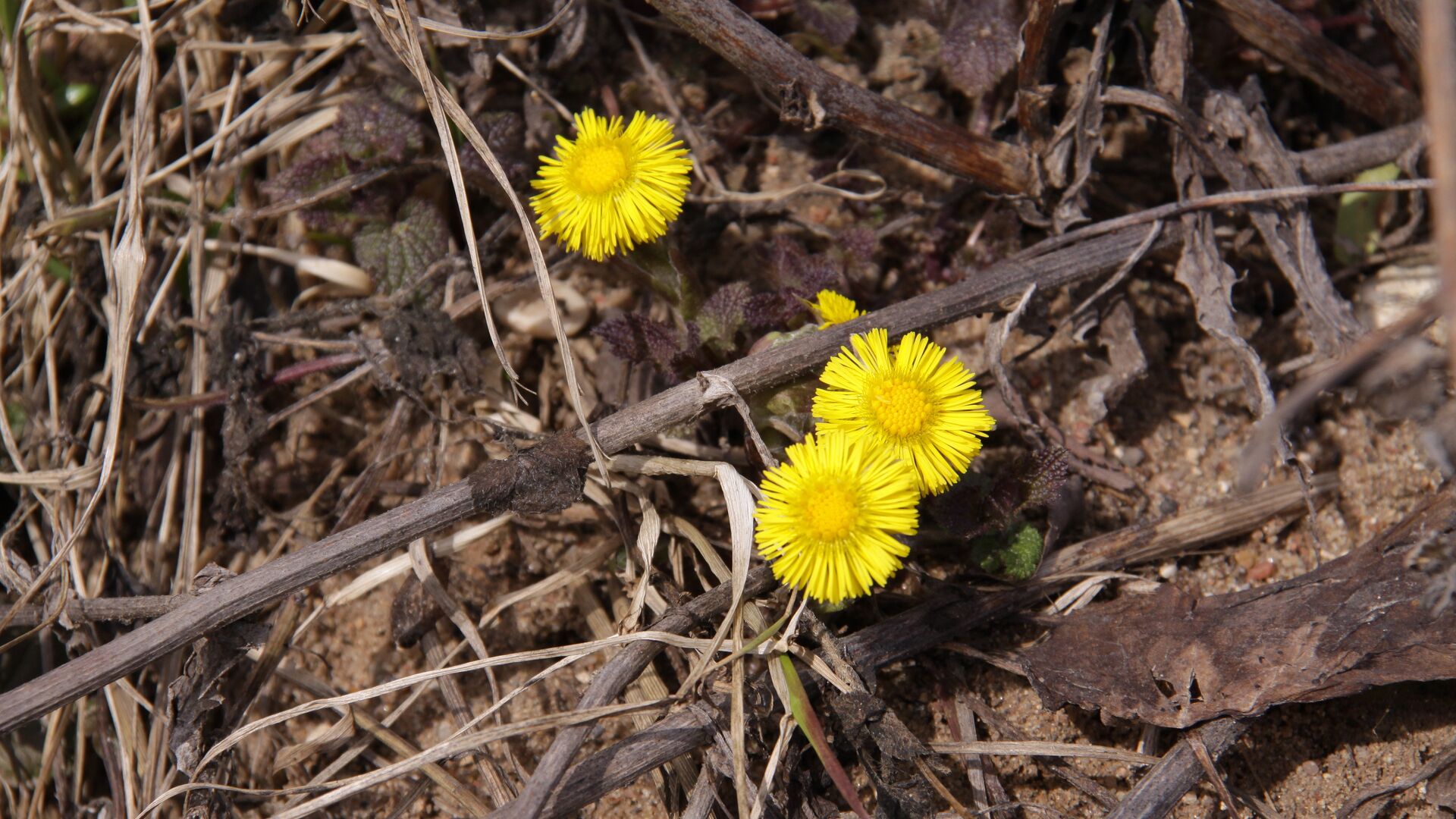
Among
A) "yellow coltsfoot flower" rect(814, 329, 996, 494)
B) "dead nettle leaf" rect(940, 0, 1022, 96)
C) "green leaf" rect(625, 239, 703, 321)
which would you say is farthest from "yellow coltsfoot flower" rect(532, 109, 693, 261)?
"dead nettle leaf" rect(940, 0, 1022, 96)

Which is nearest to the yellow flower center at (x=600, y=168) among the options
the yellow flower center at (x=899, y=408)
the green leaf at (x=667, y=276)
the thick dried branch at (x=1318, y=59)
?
the green leaf at (x=667, y=276)

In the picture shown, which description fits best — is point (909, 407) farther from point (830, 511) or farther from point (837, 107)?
point (837, 107)

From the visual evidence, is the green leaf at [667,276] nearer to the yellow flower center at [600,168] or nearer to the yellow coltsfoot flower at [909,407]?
the yellow flower center at [600,168]

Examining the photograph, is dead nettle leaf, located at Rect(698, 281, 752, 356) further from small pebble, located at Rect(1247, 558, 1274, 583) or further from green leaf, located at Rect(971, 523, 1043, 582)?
small pebble, located at Rect(1247, 558, 1274, 583)

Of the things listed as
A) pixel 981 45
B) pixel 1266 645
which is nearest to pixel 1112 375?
pixel 1266 645

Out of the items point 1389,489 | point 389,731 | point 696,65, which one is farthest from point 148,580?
point 1389,489
